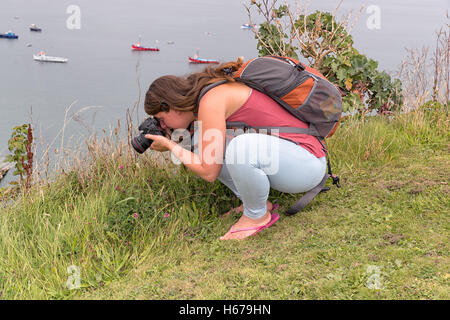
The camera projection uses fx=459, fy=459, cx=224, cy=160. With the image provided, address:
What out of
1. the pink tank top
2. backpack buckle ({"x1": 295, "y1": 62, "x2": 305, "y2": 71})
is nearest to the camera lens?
the pink tank top

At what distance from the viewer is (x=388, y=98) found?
434cm

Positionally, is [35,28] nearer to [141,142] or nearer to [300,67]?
[141,142]

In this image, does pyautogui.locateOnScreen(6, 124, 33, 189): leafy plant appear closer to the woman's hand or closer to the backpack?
the woman's hand

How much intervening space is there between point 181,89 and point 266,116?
450mm

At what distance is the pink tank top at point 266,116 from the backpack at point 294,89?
2 centimetres

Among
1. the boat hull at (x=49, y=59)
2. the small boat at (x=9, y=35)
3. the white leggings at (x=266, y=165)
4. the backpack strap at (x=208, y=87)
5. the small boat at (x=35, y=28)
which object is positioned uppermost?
the backpack strap at (x=208, y=87)

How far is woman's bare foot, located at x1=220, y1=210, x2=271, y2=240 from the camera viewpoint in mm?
2502

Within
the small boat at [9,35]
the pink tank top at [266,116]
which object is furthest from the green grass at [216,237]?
the small boat at [9,35]

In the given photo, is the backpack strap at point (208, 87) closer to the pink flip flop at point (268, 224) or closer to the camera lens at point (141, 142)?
the camera lens at point (141, 142)

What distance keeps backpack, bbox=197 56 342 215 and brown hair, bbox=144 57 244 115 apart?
0.06m

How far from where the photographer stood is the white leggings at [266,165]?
7.47 ft
